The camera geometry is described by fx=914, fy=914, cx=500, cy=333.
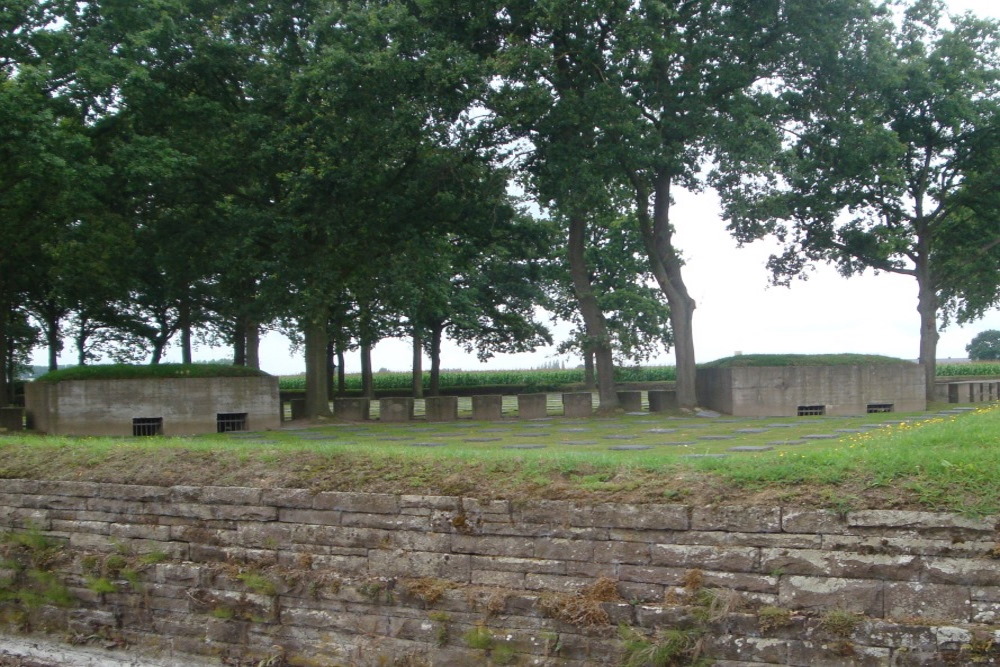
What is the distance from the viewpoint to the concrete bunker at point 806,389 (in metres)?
22.0

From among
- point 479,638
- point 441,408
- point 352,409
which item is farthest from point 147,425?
point 479,638

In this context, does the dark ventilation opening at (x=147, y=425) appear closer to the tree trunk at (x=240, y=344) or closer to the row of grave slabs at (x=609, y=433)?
the row of grave slabs at (x=609, y=433)

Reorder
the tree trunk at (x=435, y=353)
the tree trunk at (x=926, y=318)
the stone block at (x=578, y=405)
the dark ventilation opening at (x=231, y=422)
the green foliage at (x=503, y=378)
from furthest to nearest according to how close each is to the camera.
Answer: the green foliage at (x=503, y=378) → the tree trunk at (x=435, y=353) → the tree trunk at (x=926, y=318) → the stone block at (x=578, y=405) → the dark ventilation opening at (x=231, y=422)

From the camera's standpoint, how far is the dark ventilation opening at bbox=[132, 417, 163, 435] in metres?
20.3

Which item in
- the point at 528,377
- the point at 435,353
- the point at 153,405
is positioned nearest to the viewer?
the point at 153,405

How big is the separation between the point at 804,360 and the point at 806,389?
798mm

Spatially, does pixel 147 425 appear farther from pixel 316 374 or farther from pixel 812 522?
pixel 812 522

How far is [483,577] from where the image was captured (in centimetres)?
684

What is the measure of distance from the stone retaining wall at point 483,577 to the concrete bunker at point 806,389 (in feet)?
52.8

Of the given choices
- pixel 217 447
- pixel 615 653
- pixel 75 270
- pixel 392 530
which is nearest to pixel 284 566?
pixel 392 530

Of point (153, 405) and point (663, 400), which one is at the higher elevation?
point (153, 405)

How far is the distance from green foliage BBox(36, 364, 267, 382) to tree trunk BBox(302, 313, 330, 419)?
6.89 ft

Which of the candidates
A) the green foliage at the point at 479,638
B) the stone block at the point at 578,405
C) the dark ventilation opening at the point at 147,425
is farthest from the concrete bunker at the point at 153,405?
the green foliage at the point at 479,638

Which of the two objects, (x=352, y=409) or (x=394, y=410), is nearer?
(x=394, y=410)
